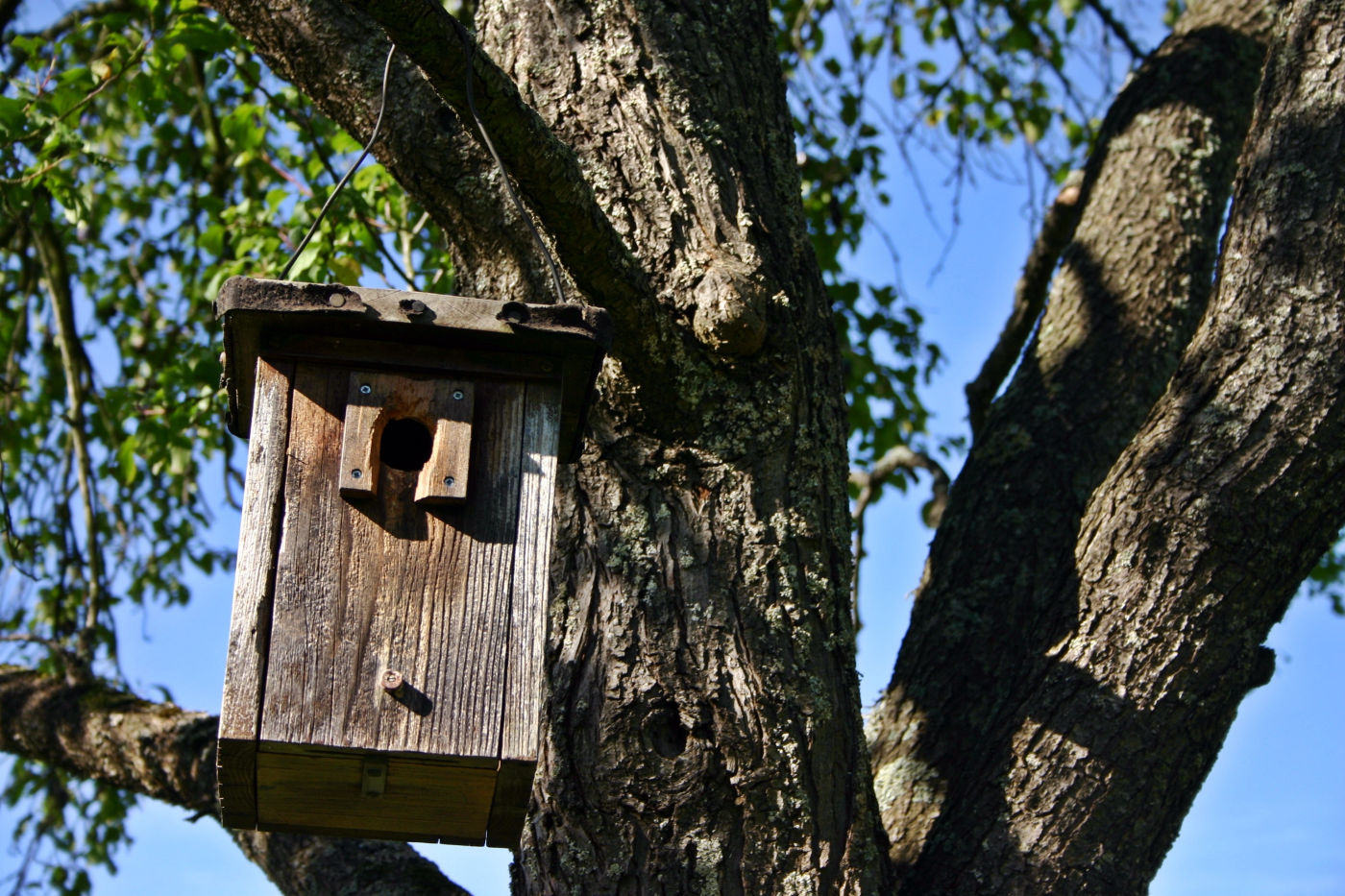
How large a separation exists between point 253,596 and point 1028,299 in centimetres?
281

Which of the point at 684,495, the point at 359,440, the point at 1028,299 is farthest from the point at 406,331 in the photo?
the point at 1028,299

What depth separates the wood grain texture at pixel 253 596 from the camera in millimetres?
1669

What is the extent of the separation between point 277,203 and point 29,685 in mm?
1537

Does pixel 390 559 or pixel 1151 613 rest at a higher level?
pixel 1151 613

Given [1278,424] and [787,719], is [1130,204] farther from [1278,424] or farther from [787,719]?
[787,719]

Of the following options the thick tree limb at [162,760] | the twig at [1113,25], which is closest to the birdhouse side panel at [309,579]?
the thick tree limb at [162,760]

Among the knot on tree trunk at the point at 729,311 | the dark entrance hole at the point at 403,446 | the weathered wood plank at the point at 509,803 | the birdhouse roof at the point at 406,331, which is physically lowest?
the weathered wood plank at the point at 509,803

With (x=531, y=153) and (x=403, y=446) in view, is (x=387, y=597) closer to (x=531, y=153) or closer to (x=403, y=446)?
(x=403, y=446)

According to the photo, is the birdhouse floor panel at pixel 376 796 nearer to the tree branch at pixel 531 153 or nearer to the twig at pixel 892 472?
the tree branch at pixel 531 153

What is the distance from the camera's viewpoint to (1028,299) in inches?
155

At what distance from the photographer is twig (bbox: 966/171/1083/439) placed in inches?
148

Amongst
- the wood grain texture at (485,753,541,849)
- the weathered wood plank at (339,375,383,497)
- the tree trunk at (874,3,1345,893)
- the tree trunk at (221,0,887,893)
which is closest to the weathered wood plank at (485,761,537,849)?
the wood grain texture at (485,753,541,849)

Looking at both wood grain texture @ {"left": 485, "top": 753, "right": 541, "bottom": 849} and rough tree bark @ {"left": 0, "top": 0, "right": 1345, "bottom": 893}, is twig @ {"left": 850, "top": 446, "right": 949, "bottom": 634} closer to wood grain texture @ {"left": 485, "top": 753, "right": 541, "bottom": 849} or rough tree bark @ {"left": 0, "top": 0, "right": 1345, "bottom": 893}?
rough tree bark @ {"left": 0, "top": 0, "right": 1345, "bottom": 893}

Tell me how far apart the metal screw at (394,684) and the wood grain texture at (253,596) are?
6.2 inches
